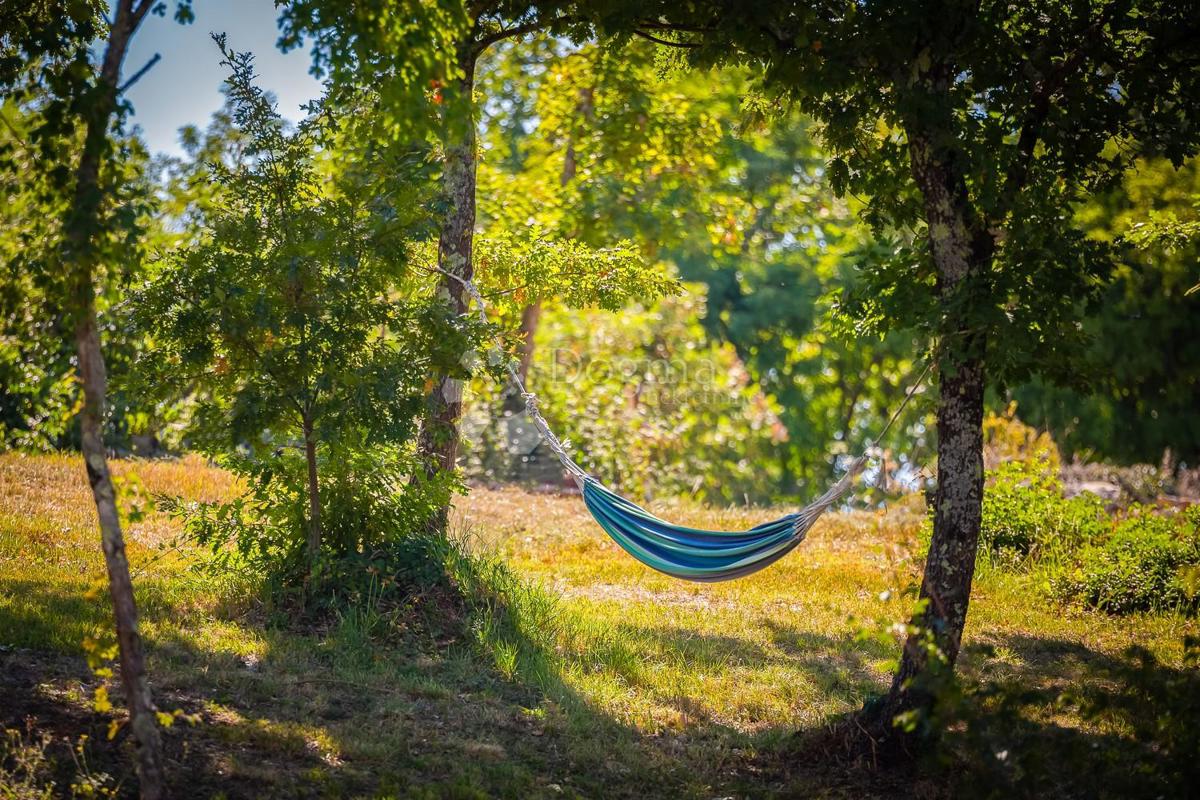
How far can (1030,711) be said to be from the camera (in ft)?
18.1

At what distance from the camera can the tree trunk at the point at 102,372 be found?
342 centimetres

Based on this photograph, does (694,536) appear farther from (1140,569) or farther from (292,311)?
(1140,569)

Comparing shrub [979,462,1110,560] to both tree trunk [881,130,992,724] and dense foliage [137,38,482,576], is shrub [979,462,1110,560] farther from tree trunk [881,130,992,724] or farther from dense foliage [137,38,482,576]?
dense foliage [137,38,482,576]

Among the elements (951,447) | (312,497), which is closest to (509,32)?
(312,497)

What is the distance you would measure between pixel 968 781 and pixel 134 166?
3743mm

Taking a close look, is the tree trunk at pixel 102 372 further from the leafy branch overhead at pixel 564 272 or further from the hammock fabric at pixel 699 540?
the leafy branch overhead at pixel 564 272

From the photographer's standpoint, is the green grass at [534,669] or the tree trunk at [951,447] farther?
the tree trunk at [951,447]

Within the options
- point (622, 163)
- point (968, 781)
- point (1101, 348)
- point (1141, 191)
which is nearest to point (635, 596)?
point (968, 781)

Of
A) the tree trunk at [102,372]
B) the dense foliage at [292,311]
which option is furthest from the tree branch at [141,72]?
the dense foliage at [292,311]

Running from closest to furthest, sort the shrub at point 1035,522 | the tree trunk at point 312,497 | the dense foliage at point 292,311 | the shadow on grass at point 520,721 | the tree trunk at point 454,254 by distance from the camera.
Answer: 1. the shadow on grass at point 520,721
2. the dense foliage at point 292,311
3. the tree trunk at point 312,497
4. the tree trunk at point 454,254
5. the shrub at point 1035,522

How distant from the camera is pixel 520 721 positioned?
502cm

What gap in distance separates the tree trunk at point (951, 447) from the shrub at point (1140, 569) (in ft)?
10.5

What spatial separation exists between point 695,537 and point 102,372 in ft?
11.1

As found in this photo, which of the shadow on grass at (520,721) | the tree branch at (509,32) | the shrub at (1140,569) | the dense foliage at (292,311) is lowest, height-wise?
the shadow on grass at (520,721)
